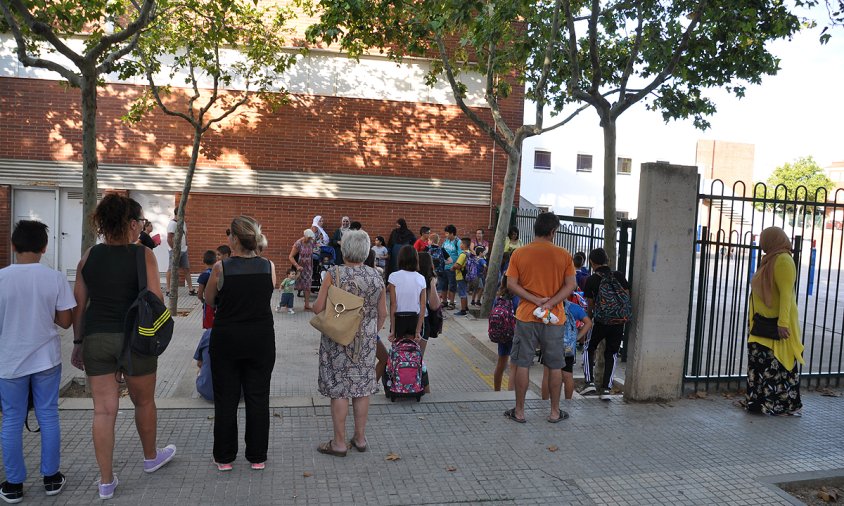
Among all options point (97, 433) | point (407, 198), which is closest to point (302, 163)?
point (407, 198)

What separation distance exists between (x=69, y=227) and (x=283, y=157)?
17.5 ft

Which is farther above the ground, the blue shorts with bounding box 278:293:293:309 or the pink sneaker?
the pink sneaker

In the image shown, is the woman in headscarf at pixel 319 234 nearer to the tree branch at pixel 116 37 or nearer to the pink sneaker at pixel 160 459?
the tree branch at pixel 116 37

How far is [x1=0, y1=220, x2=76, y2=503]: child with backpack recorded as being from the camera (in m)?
4.28

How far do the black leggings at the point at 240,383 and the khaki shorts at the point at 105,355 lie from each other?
0.57m

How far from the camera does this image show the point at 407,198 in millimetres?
17047

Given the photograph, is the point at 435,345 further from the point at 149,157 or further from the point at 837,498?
the point at 149,157

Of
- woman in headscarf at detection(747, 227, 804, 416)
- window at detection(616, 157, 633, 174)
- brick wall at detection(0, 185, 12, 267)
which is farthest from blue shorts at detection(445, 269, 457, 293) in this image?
window at detection(616, 157, 633, 174)

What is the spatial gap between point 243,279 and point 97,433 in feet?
4.43

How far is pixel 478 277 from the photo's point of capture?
13805mm

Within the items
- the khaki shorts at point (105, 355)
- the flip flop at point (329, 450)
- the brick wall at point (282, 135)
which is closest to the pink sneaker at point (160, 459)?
the khaki shorts at point (105, 355)

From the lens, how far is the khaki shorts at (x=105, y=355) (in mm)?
4340

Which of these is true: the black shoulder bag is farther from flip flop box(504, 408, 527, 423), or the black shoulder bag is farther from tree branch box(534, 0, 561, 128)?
tree branch box(534, 0, 561, 128)

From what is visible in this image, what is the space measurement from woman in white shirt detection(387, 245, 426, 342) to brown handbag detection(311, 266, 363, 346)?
1434 millimetres
